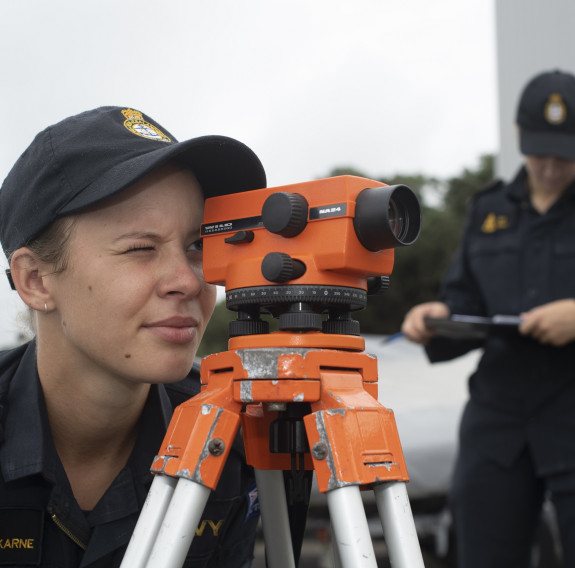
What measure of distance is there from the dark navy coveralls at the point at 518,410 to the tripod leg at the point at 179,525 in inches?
55.5

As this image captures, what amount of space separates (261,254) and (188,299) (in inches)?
8.9

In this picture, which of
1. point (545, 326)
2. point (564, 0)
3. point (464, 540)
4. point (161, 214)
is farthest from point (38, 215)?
point (564, 0)

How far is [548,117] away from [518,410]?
0.95 m

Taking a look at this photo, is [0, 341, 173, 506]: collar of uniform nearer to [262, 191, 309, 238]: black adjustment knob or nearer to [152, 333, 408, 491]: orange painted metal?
[152, 333, 408, 491]: orange painted metal

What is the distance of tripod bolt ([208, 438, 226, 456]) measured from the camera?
1025mm

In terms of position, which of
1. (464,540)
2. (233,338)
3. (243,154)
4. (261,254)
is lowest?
(464,540)

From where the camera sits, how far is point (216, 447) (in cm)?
103

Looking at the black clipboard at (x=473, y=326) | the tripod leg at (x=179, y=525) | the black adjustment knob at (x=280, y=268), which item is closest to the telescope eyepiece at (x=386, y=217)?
the black adjustment knob at (x=280, y=268)

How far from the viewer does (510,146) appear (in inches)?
227

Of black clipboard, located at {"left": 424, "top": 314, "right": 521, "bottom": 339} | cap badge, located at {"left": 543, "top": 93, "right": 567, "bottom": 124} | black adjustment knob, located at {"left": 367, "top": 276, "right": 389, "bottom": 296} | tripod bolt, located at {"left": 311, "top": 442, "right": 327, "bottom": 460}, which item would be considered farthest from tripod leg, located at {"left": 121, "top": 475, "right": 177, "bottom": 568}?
cap badge, located at {"left": 543, "top": 93, "right": 567, "bottom": 124}

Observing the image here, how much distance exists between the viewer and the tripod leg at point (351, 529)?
3.07ft

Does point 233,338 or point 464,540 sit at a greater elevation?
point 233,338

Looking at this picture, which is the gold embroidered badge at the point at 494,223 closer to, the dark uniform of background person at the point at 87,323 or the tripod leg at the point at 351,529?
the dark uniform of background person at the point at 87,323

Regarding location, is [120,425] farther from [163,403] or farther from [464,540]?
[464,540]
